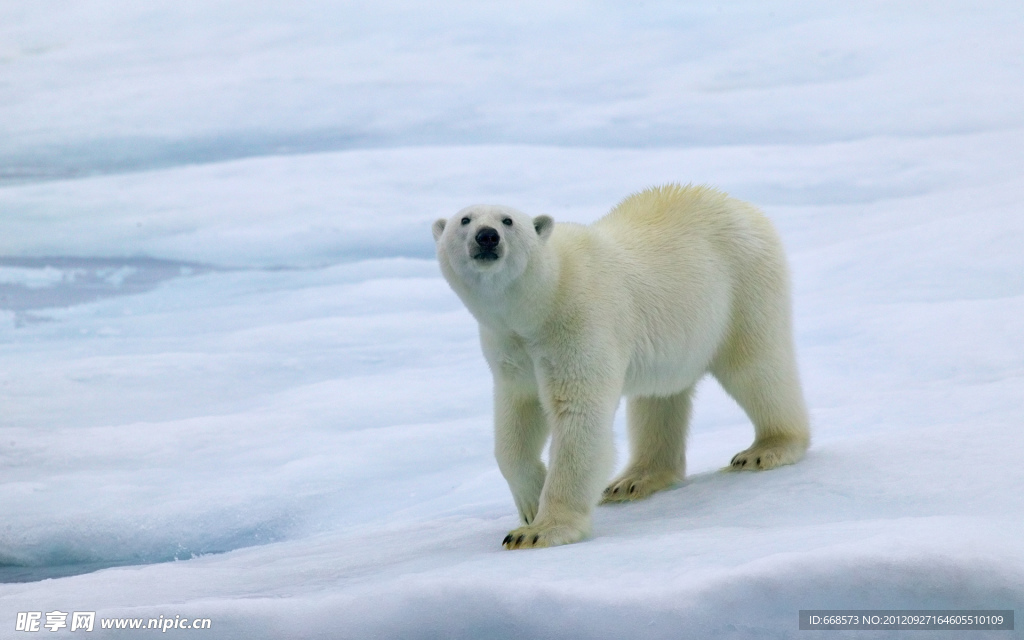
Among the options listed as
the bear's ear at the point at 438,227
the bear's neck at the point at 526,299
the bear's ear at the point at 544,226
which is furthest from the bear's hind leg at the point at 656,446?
the bear's ear at the point at 438,227

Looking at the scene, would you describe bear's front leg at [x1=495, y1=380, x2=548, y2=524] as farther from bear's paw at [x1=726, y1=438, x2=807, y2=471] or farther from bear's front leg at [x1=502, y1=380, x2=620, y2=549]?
bear's paw at [x1=726, y1=438, x2=807, y2=471]

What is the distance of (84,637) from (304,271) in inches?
274

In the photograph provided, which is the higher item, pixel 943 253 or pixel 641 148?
pixel 641 148

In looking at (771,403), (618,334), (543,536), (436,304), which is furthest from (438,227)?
(436,304)

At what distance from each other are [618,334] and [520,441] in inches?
20.1

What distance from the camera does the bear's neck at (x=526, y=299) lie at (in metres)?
3.51

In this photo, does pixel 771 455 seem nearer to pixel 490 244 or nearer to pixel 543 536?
pixel 543 536

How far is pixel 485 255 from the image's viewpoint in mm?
3402

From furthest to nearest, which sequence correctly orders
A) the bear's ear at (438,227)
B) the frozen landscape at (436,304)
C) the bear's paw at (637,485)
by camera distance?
the bear's paw at (637,485), the bear's ear at (438,227), the frozen landscape at (436,304)

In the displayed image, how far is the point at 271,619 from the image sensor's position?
2.95 m

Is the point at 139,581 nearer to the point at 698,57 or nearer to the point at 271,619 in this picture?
the point at 271,619

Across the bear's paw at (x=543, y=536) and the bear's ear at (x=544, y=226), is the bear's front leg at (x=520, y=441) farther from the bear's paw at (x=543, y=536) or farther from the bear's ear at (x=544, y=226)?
the bear's ear at (x=544, y=226)

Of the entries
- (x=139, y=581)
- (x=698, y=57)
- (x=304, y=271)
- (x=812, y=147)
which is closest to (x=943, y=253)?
(x=812, y=147)

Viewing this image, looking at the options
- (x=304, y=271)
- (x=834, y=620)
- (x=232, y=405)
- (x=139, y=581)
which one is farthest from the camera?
(x=304, y=271)
